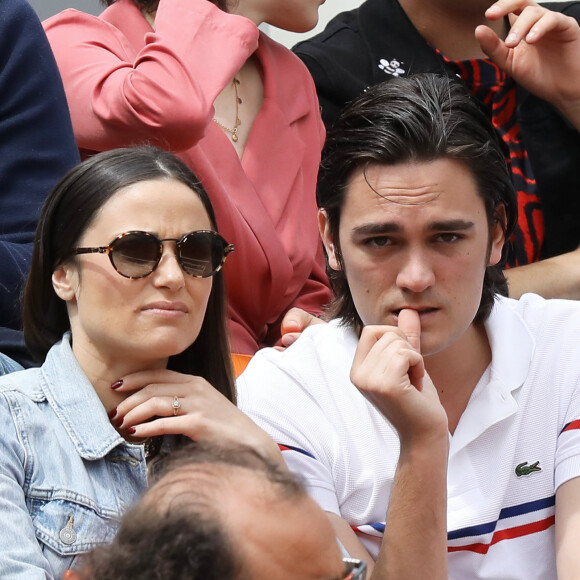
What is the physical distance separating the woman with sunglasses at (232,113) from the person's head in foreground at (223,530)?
1672mm

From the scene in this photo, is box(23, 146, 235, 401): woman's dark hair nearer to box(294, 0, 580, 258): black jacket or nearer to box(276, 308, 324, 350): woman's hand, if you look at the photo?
box(276, 308, 324, 350): woman's hand

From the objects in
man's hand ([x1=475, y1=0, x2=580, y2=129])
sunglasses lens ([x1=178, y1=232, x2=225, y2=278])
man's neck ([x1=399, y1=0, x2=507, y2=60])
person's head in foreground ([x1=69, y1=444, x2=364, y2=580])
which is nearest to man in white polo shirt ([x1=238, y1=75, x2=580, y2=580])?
sunglasses lens ([x1=178, y1=232, x2=225, y2=278])

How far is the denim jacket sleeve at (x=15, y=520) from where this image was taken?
5.67 ft

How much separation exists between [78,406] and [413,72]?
190 centimetres

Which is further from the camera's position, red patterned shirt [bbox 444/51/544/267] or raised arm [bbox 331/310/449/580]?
red patterned shirt [bbox 444/51/544/267]

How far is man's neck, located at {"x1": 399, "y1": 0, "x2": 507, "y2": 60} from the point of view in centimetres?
364

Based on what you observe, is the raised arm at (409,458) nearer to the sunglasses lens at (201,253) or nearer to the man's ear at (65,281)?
the sunglasses lens at (201,253)

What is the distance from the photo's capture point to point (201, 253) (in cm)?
215

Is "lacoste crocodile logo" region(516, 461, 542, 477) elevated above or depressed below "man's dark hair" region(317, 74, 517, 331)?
below

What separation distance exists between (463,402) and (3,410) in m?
0.99

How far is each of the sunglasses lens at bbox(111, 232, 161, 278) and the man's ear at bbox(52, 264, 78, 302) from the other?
0.11 m

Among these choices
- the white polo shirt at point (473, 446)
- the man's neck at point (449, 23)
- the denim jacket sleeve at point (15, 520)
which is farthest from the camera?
the man's neck at point (449, 23)

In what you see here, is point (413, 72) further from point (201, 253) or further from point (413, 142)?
point (201, 253)

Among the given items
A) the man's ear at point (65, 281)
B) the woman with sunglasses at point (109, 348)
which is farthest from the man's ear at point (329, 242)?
the man's ear at point (65, 281)
